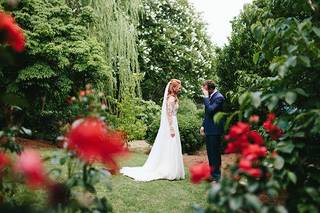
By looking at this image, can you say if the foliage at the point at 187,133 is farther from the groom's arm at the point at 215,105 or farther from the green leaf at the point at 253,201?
the green leaf at the point at 253,201

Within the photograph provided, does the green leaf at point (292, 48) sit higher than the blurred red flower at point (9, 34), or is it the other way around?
the blurred red flower at point (9, 34)

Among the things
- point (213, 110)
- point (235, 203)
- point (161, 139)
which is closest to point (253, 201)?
point (235, 203)

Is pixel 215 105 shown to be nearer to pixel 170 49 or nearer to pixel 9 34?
pixel 9 34

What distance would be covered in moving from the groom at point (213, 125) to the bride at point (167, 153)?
82 centimetres

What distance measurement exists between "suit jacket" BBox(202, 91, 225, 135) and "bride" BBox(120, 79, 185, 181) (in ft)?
3.20

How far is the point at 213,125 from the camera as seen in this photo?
21.1ft

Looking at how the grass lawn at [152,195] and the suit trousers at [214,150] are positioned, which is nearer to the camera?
the grass lawn at [152,195]

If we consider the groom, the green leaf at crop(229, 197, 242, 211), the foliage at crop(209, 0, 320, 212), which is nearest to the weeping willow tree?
the groom

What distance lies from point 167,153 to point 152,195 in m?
1.62

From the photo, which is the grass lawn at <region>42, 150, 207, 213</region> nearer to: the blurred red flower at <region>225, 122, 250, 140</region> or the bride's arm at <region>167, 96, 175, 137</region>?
the bride's arm at <region>167, 96, 175, 137</region>

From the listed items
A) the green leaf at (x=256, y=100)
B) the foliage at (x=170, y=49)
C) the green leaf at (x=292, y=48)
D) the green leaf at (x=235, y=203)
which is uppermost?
the foliage at (x=170, y=49)

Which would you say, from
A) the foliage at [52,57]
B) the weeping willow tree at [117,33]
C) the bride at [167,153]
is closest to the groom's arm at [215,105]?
the bride at [167,153]

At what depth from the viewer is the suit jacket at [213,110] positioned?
20.9ft

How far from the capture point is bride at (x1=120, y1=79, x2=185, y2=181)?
712 cm
